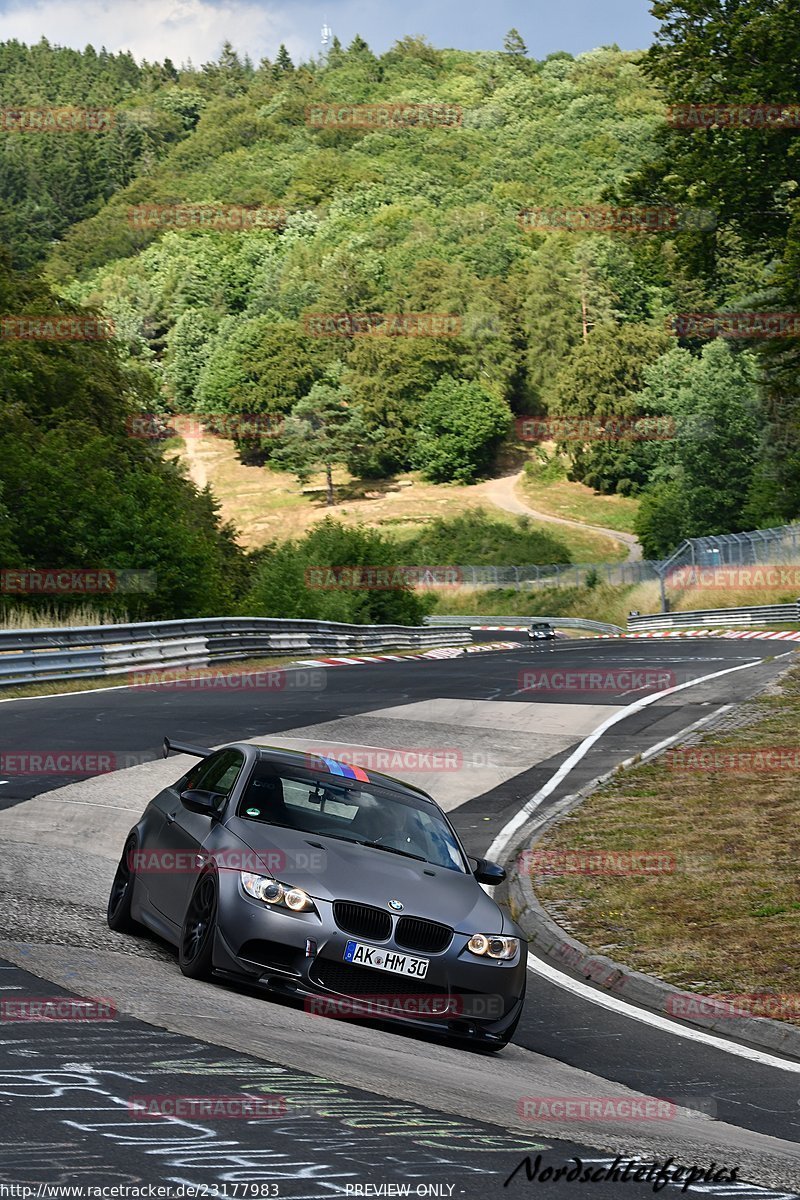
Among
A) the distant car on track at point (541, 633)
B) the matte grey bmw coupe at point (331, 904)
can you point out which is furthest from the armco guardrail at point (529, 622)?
the matte grey bmw coupe at point (331, 904)

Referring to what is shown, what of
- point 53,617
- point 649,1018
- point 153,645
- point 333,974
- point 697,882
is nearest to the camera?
point 333,974

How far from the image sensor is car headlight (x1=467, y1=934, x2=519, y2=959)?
793cm

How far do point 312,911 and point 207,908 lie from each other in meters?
0.65

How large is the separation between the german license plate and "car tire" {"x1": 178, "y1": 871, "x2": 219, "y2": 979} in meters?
0.77

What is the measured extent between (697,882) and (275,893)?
19.2 feet

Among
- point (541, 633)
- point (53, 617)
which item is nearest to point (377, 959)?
point (53, 617)

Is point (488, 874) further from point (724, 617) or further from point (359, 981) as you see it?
point (724, 617)

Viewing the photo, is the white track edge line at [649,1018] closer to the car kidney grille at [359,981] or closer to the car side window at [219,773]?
the car kidney grille at [359,981]

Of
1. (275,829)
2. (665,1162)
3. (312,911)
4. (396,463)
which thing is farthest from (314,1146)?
(396,463)

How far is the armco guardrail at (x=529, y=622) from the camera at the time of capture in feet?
243

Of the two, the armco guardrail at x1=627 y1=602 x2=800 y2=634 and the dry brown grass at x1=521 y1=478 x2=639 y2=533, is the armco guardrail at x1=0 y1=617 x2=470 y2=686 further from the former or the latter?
the dry brown grass at x1=521 y1=478 x2=639 y2=533

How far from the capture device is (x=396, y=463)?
143 meters

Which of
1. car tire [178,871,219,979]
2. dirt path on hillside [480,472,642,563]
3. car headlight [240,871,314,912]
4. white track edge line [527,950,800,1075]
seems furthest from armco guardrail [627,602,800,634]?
car headlight [240,871,314,912]

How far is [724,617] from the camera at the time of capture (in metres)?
60.6
